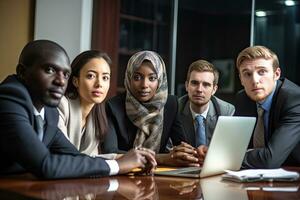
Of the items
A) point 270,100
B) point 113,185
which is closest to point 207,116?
point 270,100

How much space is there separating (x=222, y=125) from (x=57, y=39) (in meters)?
2.97

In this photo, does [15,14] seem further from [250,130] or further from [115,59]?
[250,130]

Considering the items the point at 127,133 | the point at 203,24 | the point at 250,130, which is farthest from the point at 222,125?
the point at 203,24

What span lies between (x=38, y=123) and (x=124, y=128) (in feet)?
2.55

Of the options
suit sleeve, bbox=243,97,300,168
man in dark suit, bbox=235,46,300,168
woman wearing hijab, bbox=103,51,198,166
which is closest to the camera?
suit sleeve, bbox=243,97,300,168

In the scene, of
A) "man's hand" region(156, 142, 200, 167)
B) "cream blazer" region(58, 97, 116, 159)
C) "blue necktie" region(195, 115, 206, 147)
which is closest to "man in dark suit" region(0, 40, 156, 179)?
"man's hand" region(156, 142, 200, 167)

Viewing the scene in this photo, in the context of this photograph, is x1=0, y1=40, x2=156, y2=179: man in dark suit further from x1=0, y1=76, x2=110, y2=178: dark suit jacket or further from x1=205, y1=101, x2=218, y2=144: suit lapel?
x1=205, y1=101, x2=218, y2=144: suit lapel

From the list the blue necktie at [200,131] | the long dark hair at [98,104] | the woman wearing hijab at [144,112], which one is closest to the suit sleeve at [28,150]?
the long dark hair at [98,104]

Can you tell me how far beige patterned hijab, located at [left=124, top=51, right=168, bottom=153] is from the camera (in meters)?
2.16

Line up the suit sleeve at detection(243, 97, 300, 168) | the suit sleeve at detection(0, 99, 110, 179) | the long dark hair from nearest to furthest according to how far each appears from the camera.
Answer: the suit sleeve at detection(0, 99, 110, 179), the suit sleeve at detection(243, 97, 300, 168), the long dark hair

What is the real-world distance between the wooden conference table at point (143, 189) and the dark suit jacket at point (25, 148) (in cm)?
3

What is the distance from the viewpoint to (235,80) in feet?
15.0

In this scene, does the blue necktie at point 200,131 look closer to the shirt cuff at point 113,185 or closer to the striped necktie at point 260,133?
the striped necktie at point 260,133

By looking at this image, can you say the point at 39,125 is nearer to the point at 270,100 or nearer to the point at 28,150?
the point at 28,150
